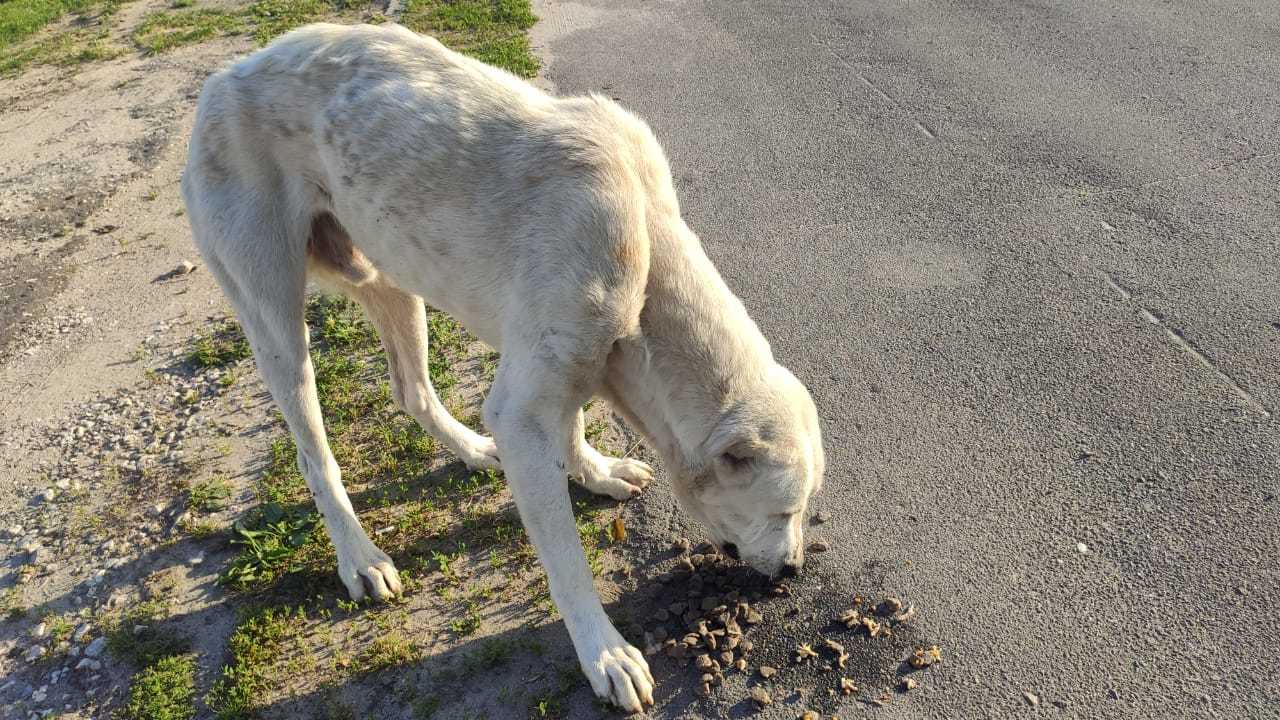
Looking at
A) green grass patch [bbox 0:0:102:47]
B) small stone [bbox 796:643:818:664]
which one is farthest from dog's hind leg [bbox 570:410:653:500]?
green grass patch [bbox 0:0:102:47]

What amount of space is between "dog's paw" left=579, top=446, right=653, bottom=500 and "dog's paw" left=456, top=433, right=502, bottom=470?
62 cm

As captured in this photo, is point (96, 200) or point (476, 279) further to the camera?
point (96, 200)

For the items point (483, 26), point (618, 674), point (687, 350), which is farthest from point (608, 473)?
point (483, 26)

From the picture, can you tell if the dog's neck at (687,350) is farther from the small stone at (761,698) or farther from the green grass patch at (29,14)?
the green grass patch at (29,14)

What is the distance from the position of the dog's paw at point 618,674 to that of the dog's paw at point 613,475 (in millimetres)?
1078

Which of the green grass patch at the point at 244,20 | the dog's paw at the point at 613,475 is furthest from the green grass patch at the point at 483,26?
the dog's paw at the point at 613,475

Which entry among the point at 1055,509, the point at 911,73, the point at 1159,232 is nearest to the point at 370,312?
the point at 1055,509

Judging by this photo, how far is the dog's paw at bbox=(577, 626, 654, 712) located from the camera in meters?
3.84

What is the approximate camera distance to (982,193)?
710 centimetres

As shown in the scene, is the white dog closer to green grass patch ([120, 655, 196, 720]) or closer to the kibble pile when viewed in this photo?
the kibble pile

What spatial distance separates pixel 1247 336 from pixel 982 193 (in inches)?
86.4

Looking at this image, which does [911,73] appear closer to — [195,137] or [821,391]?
[821,391]

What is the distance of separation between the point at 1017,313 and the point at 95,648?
5.40 meters

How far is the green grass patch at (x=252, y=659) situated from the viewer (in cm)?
409
